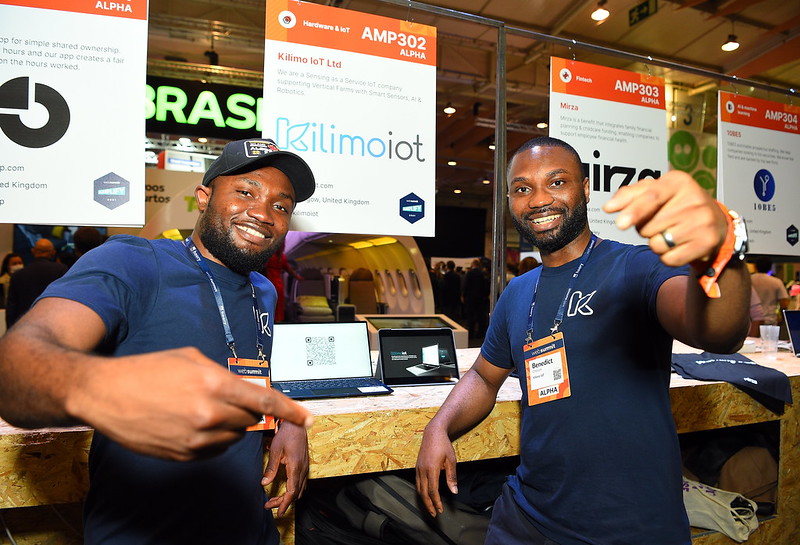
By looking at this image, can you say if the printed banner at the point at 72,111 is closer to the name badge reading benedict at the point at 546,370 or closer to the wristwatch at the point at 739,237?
the name badge reading benedict at the point at 546,370

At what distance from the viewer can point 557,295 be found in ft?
5.11

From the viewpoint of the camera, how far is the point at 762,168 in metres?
3.25

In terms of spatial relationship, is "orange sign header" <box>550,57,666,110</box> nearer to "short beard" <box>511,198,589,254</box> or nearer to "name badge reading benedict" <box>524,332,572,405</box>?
"short beard" <box>511,198,589,254</box>

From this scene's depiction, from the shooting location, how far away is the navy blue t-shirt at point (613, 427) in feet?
4.41

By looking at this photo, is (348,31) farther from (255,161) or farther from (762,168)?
(762,168)

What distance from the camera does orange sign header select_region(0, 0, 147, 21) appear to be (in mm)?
1833

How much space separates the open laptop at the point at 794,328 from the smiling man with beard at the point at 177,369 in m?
2.89

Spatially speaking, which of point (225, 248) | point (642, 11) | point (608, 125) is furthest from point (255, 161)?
point (642, 11)

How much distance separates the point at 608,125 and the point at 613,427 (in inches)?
76.9

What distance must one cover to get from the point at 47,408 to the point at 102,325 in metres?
0.30

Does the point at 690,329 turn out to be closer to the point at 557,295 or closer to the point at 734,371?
the point at 557,295

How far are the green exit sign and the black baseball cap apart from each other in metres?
6.06

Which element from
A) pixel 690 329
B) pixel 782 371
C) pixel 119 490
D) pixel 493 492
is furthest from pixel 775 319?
pixel 119 490

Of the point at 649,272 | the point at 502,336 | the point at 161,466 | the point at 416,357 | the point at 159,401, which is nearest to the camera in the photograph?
the point at 159,401
